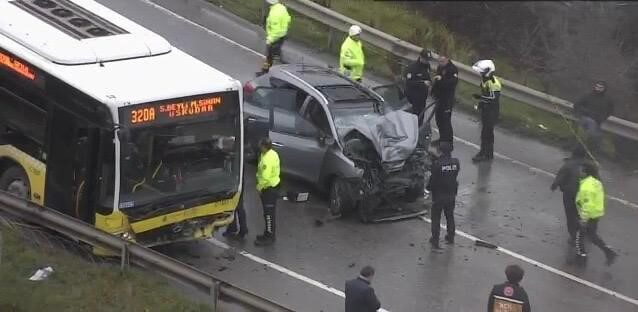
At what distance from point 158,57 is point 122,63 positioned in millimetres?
561

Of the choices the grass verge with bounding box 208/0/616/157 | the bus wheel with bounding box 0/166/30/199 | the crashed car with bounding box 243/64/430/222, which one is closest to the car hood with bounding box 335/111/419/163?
the crashed car with bounding box 243/64/430/222

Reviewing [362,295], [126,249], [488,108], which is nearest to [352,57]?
[488,108]

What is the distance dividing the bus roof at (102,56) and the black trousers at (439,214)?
130 inches

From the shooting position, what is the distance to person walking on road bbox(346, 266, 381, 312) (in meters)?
9.83

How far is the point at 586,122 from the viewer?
17203 millimetres

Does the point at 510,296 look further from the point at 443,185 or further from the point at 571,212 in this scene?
the point at 571,212

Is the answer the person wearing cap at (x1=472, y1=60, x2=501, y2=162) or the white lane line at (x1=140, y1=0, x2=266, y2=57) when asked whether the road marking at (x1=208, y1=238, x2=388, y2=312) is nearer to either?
the person wearing cap at (x1=472, y1=60, x2=501, y2=162)

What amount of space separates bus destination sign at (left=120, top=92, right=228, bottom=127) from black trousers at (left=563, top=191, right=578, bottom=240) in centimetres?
512

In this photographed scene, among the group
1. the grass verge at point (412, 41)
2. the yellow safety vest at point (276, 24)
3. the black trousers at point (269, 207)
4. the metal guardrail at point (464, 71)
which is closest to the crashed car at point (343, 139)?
the black trousers at point (269, 207)

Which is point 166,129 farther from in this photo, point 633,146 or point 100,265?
point 633,146

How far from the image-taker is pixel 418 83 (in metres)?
17.0

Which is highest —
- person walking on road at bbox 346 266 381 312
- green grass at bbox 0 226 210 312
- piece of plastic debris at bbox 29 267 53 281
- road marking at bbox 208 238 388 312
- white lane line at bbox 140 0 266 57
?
person walking on road at bbox 346 266 381 312

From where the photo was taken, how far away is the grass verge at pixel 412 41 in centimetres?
1889

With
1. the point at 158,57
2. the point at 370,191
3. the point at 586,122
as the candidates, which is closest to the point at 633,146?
the point at 586,122
